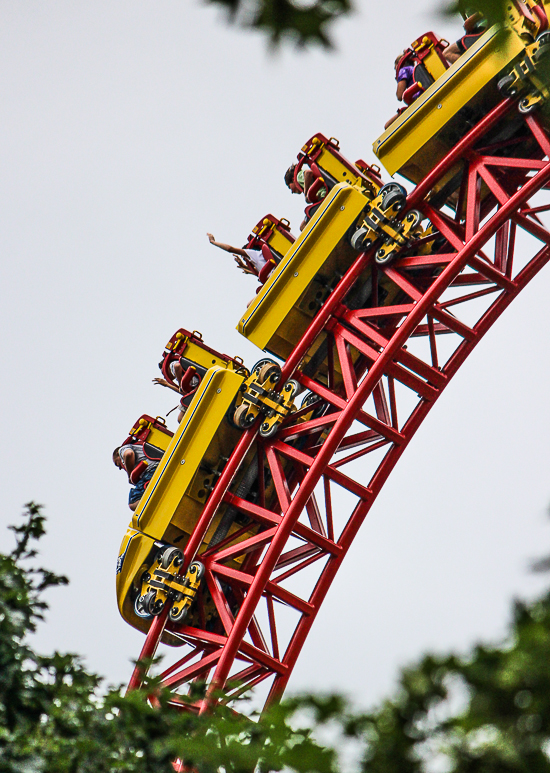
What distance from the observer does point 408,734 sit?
246 cm

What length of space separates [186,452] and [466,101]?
399 centimetres

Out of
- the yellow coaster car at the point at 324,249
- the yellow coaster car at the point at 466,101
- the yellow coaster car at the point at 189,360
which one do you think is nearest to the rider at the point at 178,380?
the yellow coaster car at the point at 189,360

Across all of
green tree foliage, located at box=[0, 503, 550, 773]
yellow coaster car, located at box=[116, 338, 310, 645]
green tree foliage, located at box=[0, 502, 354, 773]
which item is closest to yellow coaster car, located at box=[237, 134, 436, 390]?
yellow coaster car, located at box=[116, 338, 310, 645]

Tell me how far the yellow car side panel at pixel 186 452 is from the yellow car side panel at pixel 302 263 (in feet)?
1.96

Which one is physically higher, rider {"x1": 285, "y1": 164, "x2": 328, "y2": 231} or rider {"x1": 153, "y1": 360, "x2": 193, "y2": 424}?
rider {"x1": 285, "y1": 164, "x2": 328, "y2": 231}

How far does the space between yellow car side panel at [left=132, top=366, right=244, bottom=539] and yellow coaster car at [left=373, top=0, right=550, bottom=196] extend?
2.54 m

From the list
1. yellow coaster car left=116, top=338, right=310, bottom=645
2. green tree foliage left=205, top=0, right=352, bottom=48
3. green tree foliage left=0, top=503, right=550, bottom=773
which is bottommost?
green tree foliage left=0, top=503, right=550, bottom=773

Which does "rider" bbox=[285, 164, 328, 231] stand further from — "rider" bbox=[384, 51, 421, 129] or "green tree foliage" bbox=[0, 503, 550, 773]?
"green tree foliage" bbox=[0, 503, 550, 773]

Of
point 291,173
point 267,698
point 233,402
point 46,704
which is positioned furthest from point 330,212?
point 46,704

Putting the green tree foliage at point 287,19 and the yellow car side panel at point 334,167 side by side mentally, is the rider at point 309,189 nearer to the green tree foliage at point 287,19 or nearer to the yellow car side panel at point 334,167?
the yellow car side panel at point 334,167

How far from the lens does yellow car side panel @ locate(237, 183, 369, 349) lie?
310 inches

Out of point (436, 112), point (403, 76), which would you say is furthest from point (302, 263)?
point (403, 76)

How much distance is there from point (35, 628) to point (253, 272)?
17.9ft

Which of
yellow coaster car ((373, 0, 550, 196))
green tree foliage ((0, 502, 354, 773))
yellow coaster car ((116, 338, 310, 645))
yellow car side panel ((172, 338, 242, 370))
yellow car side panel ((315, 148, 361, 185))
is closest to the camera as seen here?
green tree foliage ((0, 502, 354, 773))
